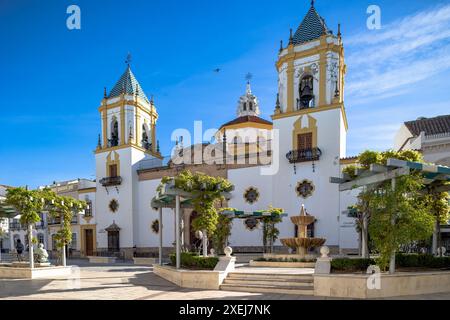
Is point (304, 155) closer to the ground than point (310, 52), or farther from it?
closer to the ground

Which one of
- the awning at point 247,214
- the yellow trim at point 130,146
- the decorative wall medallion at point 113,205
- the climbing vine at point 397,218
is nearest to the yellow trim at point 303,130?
the awning at point 247,214

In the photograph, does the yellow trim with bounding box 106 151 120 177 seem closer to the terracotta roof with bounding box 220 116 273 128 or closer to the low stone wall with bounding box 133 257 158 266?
the low stone wall with bounding box 133 257 158 266

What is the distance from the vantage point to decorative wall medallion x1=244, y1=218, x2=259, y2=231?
23.8m

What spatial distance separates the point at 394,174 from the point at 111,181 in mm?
25252

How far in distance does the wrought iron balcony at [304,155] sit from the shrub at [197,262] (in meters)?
11.1

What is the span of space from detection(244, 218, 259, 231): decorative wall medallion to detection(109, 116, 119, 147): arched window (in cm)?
1449

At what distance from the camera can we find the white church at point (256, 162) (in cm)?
2147

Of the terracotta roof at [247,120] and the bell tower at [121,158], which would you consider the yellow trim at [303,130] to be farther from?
the bell tower at [121,158]

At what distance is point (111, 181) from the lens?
2989 cm

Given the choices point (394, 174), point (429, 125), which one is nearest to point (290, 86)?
point (429, 125)

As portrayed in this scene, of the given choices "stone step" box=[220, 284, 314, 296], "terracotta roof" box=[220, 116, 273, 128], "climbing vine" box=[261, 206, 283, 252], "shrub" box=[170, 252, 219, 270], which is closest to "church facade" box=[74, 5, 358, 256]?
"terracotta roof" box=[220, 116, 273, 128]

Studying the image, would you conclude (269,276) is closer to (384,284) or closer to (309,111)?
(384,284)

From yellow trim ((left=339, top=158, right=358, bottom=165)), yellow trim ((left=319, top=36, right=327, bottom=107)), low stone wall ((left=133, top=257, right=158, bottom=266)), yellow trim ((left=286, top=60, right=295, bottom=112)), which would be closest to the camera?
yellow trim ((left=339, top=158, right=358, bottom=165))
